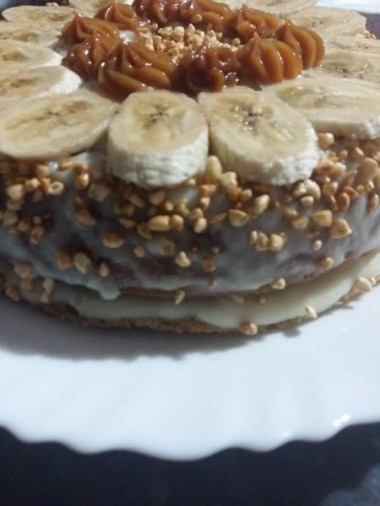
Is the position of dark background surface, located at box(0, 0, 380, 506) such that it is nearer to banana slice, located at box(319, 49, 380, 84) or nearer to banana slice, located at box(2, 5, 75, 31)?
banana slice, located at box(319, 49, 380, 84)

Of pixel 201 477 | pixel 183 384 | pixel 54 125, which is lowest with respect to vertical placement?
pixel 201 477

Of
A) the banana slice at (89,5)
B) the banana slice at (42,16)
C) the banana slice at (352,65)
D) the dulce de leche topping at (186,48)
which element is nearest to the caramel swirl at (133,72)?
the dulce de leche topping at (186,48)

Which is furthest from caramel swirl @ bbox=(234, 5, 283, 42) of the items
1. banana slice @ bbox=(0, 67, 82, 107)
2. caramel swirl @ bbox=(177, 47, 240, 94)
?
banana slice @ bbox=(0, 67, 82, 107)

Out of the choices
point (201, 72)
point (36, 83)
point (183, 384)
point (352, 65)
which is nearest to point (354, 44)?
point (352, 65)

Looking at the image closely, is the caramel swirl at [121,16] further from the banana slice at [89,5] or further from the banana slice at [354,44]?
the banana slice at [354,44]

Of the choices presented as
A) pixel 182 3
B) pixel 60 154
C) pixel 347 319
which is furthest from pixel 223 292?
pixel 182 3

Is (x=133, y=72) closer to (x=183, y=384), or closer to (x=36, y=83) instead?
(x=36, y=83)
